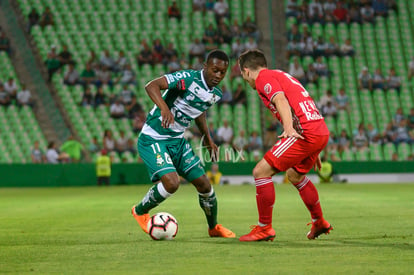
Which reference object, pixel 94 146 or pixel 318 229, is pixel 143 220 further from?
pixel 94 146

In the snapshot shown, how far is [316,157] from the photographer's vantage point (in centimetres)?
855

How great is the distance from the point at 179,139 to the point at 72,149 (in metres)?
18.2

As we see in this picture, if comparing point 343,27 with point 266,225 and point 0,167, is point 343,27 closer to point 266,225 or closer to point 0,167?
point 0,167

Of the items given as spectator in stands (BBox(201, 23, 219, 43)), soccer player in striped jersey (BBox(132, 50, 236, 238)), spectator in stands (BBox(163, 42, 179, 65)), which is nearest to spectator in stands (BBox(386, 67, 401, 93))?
spectator in stands (BBox(201, 23, 219, 43))

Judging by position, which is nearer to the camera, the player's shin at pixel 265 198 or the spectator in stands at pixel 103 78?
the player's shin at pixel 265 198

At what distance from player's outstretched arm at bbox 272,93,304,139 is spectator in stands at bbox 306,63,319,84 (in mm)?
22733

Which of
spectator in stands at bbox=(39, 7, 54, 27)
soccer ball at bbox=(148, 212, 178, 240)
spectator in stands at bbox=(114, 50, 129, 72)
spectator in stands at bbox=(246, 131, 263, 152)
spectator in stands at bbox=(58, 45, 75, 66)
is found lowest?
spectator in stands at bbox=(246, 131, 263, 152)

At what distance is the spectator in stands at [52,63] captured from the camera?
30.0 m

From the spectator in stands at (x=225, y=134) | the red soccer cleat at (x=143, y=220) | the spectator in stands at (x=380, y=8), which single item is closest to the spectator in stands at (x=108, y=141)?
the spectator in stands at (x=225, y=134)

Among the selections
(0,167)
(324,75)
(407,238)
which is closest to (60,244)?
(407,238)

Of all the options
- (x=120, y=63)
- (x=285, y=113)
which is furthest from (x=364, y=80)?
(x=285, y=113)

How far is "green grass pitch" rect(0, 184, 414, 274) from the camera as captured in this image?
6.12 metres

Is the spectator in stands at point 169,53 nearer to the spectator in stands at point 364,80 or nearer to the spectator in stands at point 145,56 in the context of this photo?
the spectator in stands at point 145,56

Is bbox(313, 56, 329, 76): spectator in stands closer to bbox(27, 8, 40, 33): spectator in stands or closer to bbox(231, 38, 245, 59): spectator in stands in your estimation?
bbox(231, 38, 245, 59): spectator in stands
